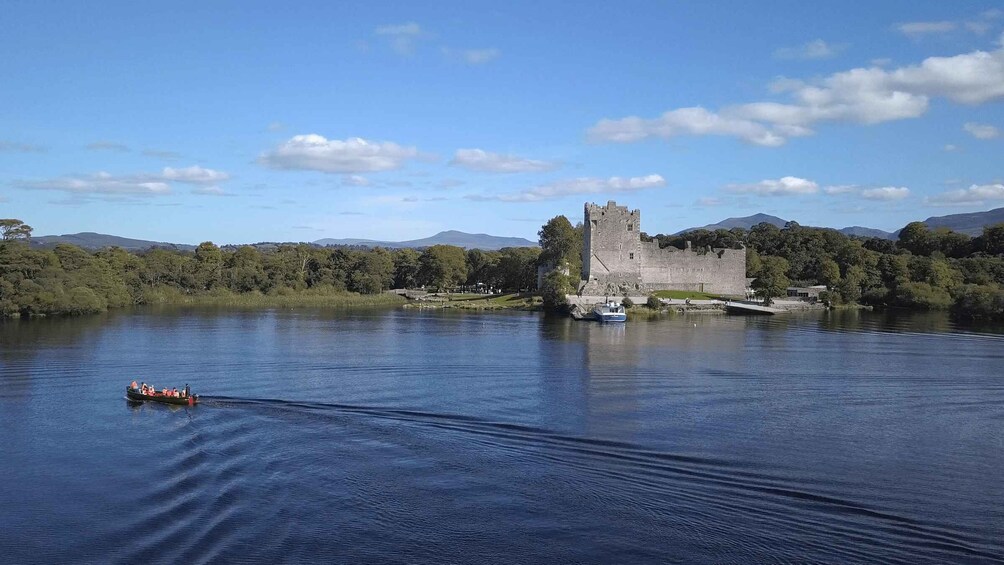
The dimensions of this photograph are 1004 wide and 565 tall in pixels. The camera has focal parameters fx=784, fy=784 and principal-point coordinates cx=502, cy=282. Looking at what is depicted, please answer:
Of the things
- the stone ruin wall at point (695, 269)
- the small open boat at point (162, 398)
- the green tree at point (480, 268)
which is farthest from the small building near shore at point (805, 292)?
the small open boat at point (162, 398)

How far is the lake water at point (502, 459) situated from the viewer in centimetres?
1012

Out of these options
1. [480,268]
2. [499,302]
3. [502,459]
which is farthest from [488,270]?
[502,459]

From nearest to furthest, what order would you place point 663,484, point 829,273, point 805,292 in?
point 663,484
point 805,292
point 829,273

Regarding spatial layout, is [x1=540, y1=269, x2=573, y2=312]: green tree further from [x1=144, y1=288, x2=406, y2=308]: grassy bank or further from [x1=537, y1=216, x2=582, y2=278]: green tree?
[x1=144, y1=288, x2=406, y2=308]: grassy bank

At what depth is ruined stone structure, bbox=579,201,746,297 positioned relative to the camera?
51.4 metres

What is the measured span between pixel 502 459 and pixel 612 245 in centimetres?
3907

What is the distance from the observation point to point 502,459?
44.8 feet

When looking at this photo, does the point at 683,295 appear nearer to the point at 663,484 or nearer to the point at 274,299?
the point at 274,299

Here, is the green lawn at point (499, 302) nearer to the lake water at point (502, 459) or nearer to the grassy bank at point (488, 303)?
the grassy bank at point (488, 303)

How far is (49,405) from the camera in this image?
18.0m

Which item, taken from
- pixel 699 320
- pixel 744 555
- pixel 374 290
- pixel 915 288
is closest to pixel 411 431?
pixel 744 555

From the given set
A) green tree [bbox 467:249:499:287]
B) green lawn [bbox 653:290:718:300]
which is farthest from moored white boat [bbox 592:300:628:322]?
green tree [bbox 467:249:499:287]

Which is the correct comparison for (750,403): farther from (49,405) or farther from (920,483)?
(49,405)

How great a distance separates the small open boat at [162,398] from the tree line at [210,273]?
1087 inches
